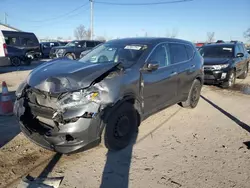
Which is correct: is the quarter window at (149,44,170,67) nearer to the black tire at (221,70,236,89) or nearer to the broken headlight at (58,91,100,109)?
the broken headlight at (58,91,100,109)

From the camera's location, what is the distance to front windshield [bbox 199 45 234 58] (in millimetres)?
9341

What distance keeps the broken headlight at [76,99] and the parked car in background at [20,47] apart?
13964 mm

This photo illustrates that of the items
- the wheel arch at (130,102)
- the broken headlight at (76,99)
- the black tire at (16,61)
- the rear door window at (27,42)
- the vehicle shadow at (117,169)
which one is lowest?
the vehicle shadow at (117,169)

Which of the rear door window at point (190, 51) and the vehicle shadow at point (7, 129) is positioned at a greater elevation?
the rear door window at point (190, 51)

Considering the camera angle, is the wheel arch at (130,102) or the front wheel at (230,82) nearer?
the wheel arch at (130,102)

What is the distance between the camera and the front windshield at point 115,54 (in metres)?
4.05

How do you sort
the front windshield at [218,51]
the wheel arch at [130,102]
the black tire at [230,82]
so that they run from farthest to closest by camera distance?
the front windshield at [218,51] → the black tire at [230,82] → the wheel arch at [130,102]

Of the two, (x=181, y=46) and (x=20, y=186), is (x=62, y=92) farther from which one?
(x=181, y=46)

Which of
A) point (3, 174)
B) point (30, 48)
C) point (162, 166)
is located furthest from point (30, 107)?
point (30, 48)

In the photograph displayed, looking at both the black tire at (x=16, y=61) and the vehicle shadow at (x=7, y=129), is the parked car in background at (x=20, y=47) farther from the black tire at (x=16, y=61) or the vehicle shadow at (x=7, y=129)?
the vehicle shadow at (x=7, y=129)

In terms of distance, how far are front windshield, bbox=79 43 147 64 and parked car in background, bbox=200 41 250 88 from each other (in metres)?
5.24

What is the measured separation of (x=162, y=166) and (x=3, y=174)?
2.16m

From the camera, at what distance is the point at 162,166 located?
3248 mm

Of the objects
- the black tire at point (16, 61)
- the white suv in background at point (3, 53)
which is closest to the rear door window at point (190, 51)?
the white suv in background at point (3, 53)
